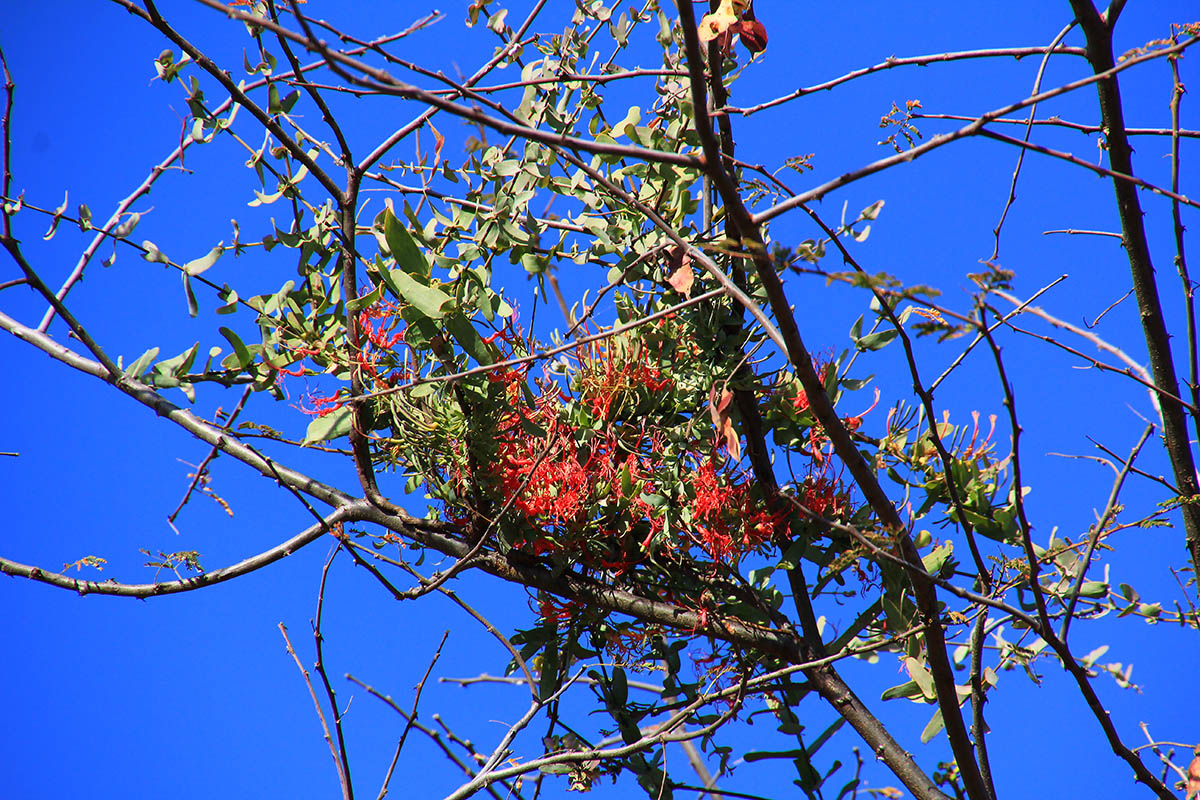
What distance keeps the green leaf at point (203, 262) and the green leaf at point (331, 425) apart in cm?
16

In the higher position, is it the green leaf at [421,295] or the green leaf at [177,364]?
the green leaf at [177,364]

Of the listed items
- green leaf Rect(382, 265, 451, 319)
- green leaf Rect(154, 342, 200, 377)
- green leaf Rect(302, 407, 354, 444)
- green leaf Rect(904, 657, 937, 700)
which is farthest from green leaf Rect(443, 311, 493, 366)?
green leaf Rect(904, 657, 937, 700)

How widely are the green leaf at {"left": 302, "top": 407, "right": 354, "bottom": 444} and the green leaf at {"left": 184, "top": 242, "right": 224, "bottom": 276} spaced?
156mm

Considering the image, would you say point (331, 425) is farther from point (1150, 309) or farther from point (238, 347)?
point (1150, 309)

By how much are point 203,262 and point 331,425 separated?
0.17 m

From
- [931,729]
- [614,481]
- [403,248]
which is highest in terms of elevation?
[403,248]

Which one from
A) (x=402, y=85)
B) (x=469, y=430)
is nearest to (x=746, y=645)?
(x=469, y=430)

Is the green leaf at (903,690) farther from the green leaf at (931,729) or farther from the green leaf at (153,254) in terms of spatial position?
the green leaf at (153,254)

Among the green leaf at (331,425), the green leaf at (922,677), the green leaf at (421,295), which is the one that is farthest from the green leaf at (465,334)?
the green leaf at (922,677)

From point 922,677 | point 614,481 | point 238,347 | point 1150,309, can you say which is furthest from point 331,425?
point 1150,309

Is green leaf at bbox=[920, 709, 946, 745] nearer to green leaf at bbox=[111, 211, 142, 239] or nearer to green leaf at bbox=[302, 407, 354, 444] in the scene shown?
green leaf at bbox=[302, 407, 354, 444]

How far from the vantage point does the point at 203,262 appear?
81 centimetres

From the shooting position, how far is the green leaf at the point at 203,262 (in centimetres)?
80

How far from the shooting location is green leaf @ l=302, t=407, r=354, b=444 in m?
0.80
